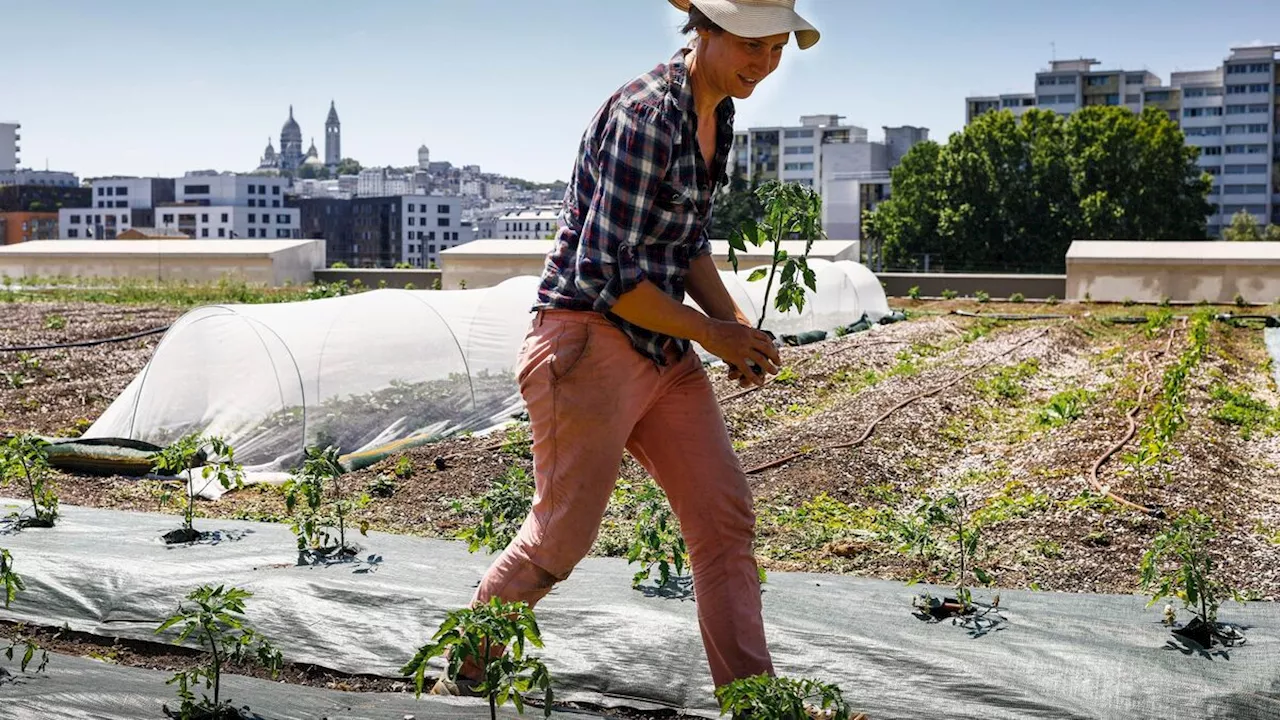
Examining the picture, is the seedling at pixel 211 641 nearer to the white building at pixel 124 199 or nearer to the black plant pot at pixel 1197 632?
the black plant pot at pixel 1197 632

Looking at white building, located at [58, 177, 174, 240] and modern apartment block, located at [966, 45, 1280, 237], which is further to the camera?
white building, located at [58, 177, 174, 240]

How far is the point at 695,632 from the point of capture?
3.23 meters

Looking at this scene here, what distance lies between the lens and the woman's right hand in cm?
253

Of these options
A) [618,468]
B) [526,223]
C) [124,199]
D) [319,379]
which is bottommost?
[319,379]

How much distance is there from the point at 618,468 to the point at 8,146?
148 meters

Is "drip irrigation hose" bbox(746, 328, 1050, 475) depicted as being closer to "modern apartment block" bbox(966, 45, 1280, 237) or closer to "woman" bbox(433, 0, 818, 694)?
"woman" bbox(433, 0, 818, 694)

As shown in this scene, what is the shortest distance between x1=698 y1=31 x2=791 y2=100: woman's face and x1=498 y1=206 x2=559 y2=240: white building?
114 m

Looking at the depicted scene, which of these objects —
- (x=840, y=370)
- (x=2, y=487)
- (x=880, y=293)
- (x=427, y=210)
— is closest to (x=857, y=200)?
(x=427, y=210)

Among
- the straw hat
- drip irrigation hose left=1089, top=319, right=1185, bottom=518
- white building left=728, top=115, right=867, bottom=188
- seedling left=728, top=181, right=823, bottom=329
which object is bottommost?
drip irrigation hose left=1089, top=319, right=1185, bottom=518

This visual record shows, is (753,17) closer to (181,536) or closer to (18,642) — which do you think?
(18,642)

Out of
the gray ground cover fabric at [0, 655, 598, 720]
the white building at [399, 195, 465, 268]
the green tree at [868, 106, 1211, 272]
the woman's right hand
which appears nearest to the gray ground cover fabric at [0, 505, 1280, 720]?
the gray ground cover fabric at [0, 655, 598, 720]

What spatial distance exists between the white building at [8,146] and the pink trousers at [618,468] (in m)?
145

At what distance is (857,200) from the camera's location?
89625 millimetres

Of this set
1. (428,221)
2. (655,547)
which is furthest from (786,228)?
(428,221)
